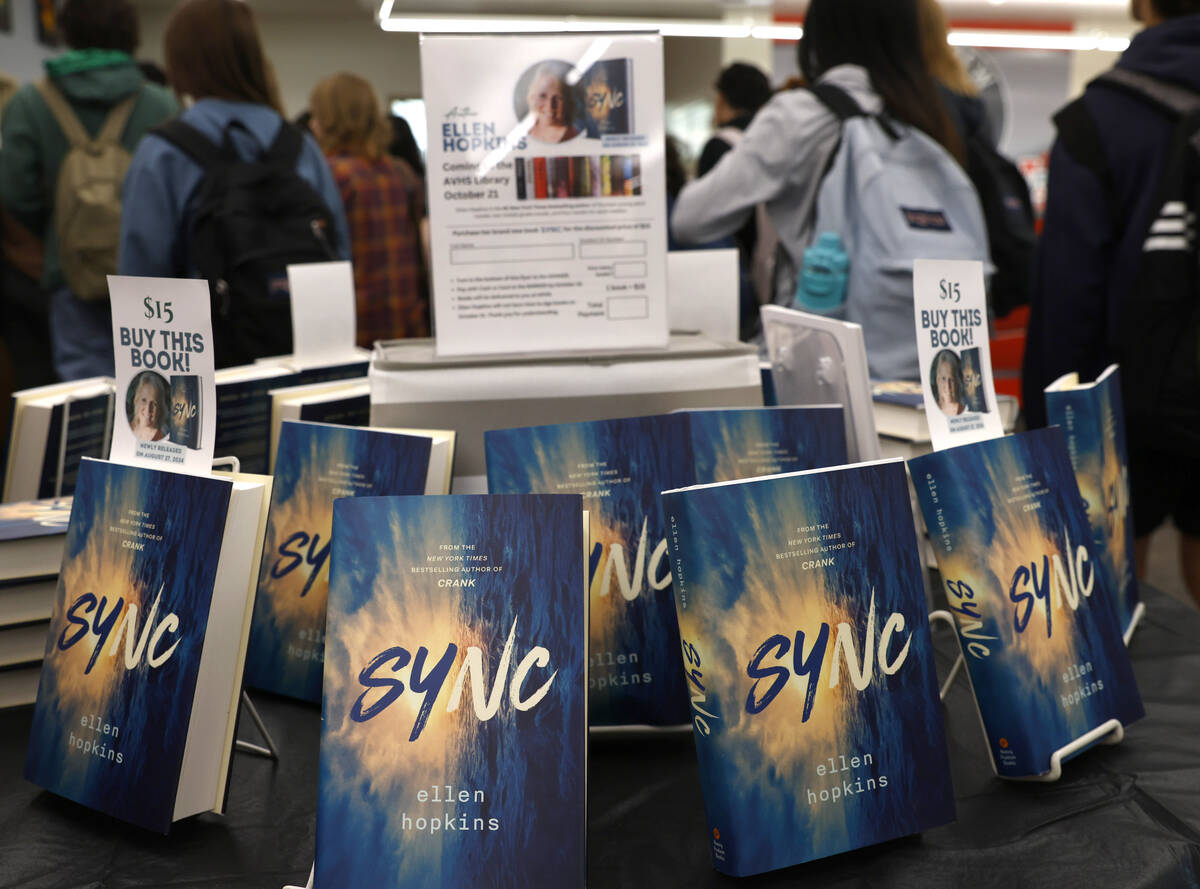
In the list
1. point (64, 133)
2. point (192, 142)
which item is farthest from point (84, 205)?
point (192, 142)

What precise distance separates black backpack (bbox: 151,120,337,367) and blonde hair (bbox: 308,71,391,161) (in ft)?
3.66

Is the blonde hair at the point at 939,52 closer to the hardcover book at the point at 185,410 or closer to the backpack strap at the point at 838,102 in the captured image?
the backpack strap at the point at 838,102

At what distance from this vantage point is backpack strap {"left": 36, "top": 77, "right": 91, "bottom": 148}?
7.80ft

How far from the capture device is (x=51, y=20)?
19.4ft

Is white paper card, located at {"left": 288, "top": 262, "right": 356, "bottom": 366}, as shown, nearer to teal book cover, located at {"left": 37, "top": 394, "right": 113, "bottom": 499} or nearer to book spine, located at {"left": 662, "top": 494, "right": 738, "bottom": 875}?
teal book cover, located at {"left": 37, "top": 394, "right": 113, "bottom": 499}

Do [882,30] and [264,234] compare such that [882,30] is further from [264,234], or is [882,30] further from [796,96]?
[264,234]

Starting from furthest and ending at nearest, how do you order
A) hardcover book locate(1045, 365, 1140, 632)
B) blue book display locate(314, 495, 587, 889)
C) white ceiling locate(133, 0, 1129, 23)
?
1. white ceiling locate(133, 0, 1129, 23)
2. hardcover book locate(1045, 365, 1140, 632)
3. blue book display locate(314, 495, 587, 889)

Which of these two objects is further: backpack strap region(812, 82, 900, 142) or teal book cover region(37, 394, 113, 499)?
backpack strap region(812, 82, 900, 142)

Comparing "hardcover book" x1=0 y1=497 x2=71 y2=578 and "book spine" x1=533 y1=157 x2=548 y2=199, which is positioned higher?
"book spine" x1=533 y1=157 x2=548 y2=199

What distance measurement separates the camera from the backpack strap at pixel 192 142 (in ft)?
6.29

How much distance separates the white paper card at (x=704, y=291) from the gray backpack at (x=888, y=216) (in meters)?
0.59

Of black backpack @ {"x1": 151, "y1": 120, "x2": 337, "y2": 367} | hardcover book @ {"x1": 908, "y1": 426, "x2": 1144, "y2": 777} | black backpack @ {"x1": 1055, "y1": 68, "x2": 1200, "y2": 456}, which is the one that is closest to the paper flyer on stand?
hardcover book @ {"x1": 908, "y1": 426, "x2": 1144, "y2": 777}

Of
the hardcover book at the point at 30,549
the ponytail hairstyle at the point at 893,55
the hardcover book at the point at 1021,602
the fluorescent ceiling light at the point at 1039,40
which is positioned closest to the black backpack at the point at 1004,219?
the ponytail hairstyle at the point at 893,55

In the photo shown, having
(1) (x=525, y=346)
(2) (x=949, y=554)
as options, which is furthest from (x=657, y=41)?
(2) (x=949, y=554)
